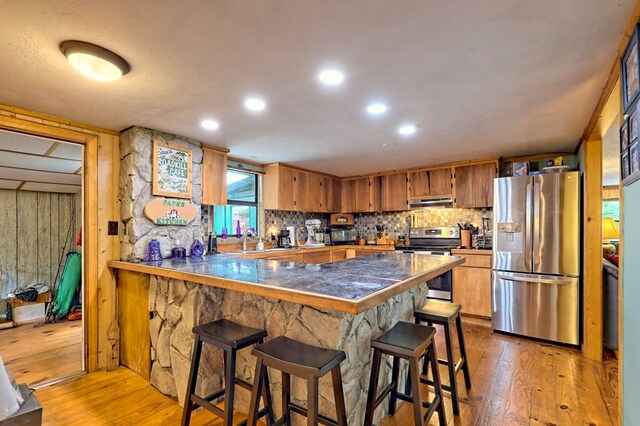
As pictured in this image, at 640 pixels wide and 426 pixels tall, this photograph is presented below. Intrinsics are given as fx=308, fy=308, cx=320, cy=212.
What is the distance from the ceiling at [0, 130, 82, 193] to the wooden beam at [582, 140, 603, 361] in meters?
4.78

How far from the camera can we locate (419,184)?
15.7 ft

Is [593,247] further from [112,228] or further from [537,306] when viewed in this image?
[112,228]

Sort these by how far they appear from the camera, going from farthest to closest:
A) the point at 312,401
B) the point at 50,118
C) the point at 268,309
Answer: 1. the point at 50,118
2. the point at 268,309
3. the point at 312,401

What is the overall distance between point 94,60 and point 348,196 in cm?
441

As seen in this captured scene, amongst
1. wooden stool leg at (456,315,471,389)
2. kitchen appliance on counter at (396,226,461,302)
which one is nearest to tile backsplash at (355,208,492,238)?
kitchen appliance on counter at (396,226,461,302)

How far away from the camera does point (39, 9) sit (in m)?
1.24

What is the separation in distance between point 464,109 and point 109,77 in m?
2.37

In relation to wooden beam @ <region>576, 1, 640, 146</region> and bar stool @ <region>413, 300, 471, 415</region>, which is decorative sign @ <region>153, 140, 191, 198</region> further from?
wooden beam @ <region>576, 1, 640, 146</region>

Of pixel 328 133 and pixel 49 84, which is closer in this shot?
pixel 49 84

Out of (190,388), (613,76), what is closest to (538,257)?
(613,76)

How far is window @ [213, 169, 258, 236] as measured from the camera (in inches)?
163

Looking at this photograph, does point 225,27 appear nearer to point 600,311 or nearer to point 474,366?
point 474,366

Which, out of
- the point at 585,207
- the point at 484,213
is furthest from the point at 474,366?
the point at 484,213

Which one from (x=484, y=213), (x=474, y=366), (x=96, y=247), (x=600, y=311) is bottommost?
(x=474, y=366)
